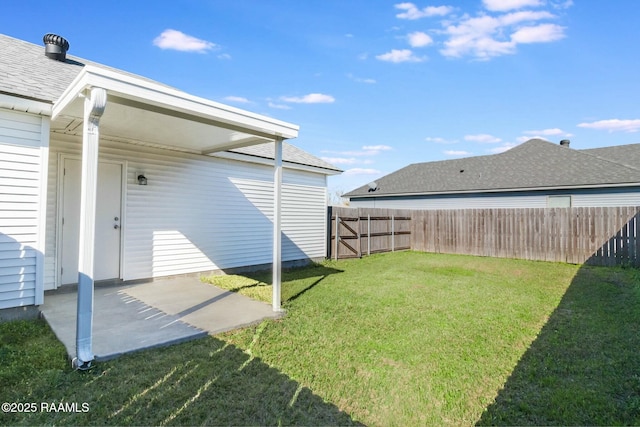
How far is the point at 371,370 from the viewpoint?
2961 mm

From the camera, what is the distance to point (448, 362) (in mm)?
3121

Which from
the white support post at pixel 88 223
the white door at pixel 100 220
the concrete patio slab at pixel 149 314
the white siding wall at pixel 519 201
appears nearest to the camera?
the white support post at pixel 88 223

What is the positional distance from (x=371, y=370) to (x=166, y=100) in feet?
11.2

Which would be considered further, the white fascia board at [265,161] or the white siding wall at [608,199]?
the white siding wall at [608,199]

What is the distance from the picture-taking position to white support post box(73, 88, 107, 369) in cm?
292

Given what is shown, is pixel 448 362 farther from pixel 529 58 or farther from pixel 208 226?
pixel 529 58

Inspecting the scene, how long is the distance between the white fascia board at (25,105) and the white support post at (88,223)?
5.76 ft

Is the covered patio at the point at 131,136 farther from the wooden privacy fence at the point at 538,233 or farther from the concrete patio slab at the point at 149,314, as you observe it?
the wooden privacy fence at the point at 538,233

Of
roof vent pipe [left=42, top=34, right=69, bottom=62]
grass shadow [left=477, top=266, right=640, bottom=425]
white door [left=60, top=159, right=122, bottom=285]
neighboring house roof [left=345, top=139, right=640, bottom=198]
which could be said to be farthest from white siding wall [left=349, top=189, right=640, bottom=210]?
roof vent pipe [left=42, top=34, right=69, bottom=62]

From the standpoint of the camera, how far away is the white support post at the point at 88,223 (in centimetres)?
292

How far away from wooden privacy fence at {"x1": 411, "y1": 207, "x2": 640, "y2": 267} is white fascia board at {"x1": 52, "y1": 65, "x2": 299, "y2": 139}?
9.06m

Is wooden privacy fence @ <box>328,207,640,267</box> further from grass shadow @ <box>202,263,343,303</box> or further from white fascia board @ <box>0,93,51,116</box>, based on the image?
white fascia board @ <box>0,93,51,116</box>

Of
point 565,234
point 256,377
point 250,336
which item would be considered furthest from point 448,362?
point 565,234

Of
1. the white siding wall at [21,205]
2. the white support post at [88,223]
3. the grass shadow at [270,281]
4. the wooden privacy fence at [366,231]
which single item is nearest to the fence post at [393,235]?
the wooden privacy fence at [366,231]
